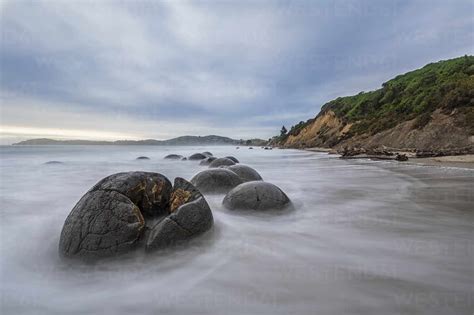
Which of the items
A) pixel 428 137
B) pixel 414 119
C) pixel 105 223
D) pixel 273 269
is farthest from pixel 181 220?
pixel 414 119

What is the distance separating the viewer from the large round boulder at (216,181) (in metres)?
7.10

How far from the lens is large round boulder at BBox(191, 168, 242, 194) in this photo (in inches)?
280

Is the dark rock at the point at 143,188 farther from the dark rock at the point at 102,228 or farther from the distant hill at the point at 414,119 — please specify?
the distant hill at the point at 414,119

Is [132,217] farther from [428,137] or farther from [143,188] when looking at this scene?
[428,137]

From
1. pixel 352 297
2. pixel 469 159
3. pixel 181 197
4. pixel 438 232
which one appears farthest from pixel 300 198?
pixel 469 159

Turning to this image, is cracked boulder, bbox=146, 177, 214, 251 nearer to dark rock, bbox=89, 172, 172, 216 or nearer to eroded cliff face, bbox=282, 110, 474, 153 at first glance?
dark rock, bbox=89, 172, 172, 216

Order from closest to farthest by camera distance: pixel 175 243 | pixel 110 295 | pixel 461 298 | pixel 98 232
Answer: pixel 461 298 < pixel 110 295 < pixel 98 232 < pixel 175 243

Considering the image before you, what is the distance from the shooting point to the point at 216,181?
7.20m

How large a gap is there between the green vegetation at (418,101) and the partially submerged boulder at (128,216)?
74.5 feet

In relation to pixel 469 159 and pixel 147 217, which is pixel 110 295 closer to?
pixel 147 217

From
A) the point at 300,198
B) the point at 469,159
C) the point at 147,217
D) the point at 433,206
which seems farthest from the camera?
the point at 469,159

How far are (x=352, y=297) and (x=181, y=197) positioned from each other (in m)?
2.54

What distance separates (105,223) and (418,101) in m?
33.2

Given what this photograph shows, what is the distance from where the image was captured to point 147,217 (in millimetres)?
4238
